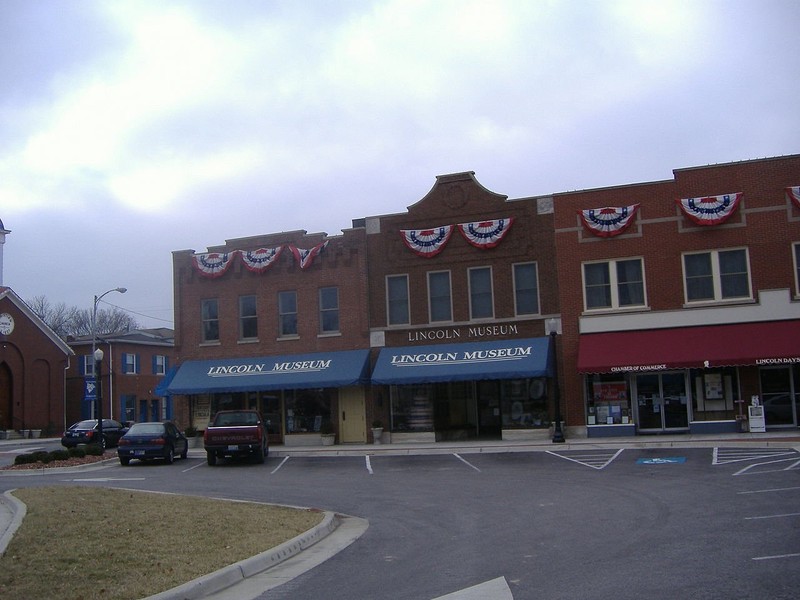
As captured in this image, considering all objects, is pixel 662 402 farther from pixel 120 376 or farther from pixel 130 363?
pixel 130 363

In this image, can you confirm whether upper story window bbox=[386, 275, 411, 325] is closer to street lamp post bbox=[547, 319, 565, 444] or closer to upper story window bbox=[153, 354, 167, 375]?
street lamp post bbox=[547, 319, 565, 444]

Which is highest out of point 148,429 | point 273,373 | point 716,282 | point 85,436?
point 716,282

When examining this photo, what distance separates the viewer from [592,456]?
83.0 feet

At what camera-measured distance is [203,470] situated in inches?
1046

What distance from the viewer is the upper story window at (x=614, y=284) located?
105 ft

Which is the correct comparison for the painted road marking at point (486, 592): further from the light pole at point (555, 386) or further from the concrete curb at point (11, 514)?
the light pole at point (555, 386)

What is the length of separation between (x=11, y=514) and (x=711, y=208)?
986 inches

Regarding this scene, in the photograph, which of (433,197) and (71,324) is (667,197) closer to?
(433,197)

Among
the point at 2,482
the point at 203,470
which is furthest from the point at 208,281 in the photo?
the point at 2,482

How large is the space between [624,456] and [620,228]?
10282mm

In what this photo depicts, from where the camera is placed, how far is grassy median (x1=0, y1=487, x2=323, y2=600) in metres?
9.21

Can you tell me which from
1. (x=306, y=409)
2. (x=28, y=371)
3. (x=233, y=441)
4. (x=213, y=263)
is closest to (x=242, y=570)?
(x=233, y=441)

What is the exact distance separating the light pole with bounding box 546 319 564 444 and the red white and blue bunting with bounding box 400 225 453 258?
5247 millimetres

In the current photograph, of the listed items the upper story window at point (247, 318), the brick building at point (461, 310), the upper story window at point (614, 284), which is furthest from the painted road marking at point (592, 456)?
the upper story window at point (247, 318)
